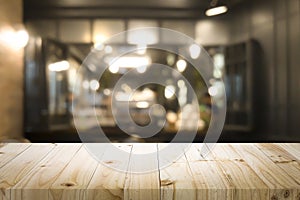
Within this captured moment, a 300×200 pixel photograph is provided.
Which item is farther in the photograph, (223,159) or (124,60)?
(124,60)

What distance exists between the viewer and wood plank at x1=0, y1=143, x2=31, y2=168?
0.63m

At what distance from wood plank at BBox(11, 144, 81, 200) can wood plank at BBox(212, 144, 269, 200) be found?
24 centimetres

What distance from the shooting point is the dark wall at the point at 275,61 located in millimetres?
1688

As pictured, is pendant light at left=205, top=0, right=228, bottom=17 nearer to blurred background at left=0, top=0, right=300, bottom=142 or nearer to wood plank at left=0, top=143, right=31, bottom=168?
blurred background at left=0, top=0, right=300, bottom=142

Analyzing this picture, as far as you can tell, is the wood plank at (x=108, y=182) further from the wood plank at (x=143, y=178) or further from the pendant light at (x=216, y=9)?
the pendant light at (x=216, y=9)

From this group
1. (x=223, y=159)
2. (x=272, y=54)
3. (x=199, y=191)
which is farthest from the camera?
(x=272, y=54)

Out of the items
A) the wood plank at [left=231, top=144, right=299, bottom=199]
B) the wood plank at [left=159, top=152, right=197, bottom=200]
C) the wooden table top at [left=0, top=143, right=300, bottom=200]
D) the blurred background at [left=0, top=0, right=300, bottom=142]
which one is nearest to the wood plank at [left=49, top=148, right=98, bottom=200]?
the wooden table top at [left=0, top=143, right=300, bottom=200]

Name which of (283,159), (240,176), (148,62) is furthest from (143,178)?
(148,62)

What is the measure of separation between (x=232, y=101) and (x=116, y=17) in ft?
2.21

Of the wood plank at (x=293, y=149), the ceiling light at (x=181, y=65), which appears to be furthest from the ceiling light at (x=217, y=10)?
the wood plank at (x=293, y=149)

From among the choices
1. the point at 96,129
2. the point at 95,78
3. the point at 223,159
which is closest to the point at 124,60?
the point at 95,78

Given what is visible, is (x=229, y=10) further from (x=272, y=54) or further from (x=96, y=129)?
(x=96, y=129)

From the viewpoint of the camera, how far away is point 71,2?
5.74ft

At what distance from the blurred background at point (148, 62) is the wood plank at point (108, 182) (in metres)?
1.13
